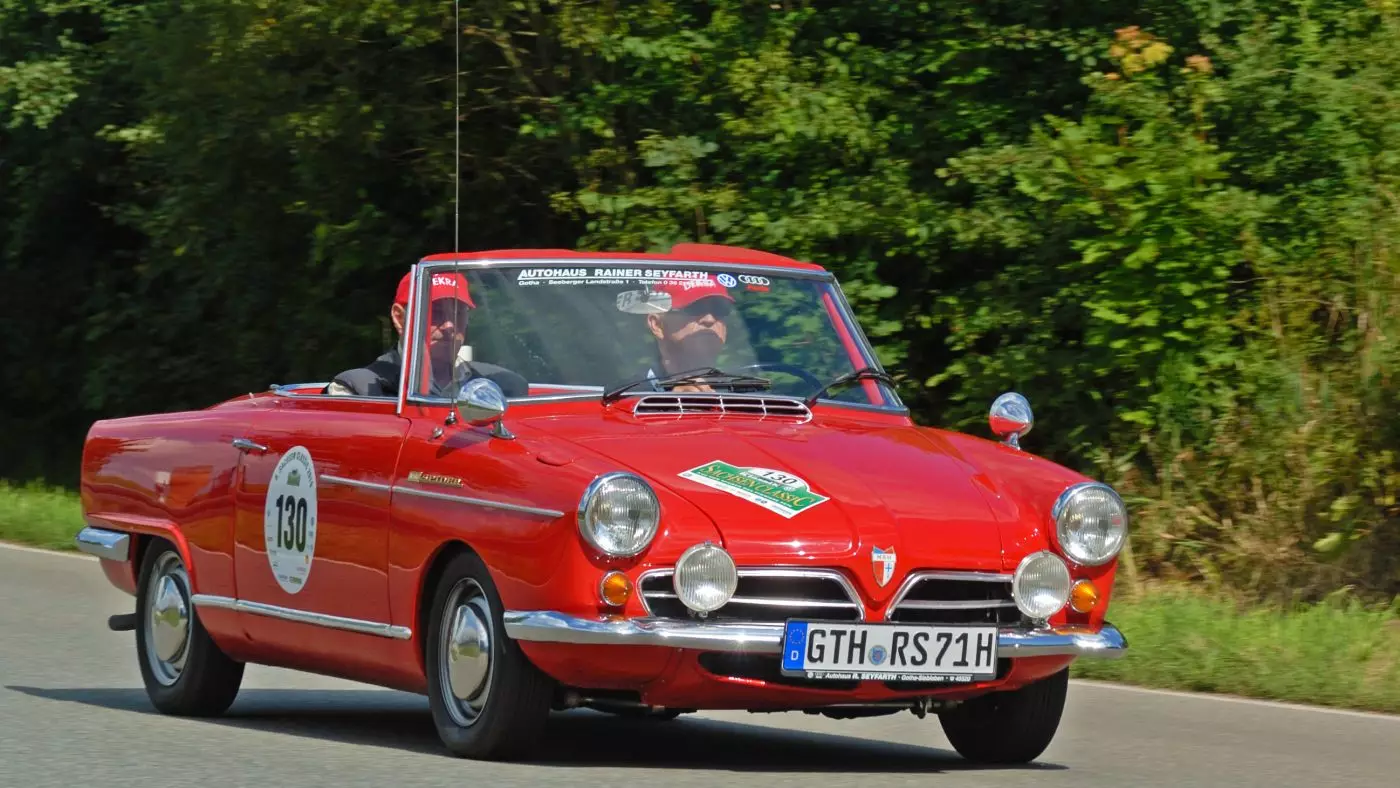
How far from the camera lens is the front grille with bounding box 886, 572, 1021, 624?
6.83 metres

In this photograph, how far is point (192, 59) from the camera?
21.1 metres

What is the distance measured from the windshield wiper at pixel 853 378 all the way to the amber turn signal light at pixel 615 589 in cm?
158

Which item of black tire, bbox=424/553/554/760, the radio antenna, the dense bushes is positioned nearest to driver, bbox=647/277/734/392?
the radio antenna

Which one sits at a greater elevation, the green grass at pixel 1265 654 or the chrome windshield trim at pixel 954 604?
the chrome windshield trim at pixel 954 604

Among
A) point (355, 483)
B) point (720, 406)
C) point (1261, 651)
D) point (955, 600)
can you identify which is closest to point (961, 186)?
point (1261, 651)

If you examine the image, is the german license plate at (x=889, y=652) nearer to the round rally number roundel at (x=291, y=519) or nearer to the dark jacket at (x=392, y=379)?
the dark jacket at (x=392, y=379)

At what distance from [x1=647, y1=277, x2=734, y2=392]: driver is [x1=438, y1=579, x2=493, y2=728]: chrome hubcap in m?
1.15

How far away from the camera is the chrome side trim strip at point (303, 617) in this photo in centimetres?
755

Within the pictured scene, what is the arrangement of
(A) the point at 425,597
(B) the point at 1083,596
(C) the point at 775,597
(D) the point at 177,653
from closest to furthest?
(C) the point at 775,597, (B) the point at 1083,596, (A) the point at 425,597, (D) the point at 177,653

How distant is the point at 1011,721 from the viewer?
24.7ft

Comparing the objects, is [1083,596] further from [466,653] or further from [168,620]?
[168,620]

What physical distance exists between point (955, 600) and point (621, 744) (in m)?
1.57

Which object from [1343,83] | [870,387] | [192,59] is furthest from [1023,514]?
[192,59]

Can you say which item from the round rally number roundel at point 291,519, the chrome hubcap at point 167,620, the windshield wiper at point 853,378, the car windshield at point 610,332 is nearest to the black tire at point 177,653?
the chrome hubcap at point 167,620
